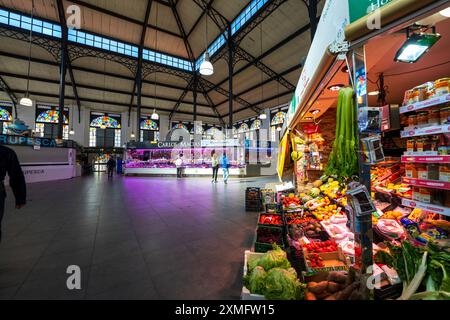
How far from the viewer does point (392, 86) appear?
274 centimetres

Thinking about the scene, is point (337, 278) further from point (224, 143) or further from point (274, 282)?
point (224, 143)

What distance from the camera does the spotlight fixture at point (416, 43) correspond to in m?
1.36

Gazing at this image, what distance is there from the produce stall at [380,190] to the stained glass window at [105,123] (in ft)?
78.6

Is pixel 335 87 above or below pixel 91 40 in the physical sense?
below

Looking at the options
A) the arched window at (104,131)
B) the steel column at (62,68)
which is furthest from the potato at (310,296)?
the arched window at (104,131)

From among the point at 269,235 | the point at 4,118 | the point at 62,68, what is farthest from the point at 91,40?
the point at 269,235

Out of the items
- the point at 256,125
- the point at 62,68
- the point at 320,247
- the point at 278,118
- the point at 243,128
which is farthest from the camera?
the point at 243,128

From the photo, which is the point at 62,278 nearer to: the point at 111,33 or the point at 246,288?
the point at 246,288

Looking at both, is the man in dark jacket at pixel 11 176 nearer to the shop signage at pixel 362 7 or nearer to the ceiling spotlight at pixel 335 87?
the shop signage at pixel 362 7

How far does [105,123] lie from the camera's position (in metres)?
21.1

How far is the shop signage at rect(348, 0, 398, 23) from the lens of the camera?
1227 mm

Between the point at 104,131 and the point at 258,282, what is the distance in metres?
24.7
